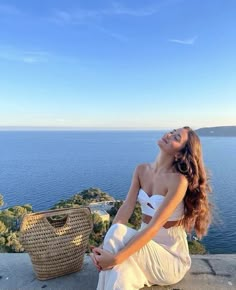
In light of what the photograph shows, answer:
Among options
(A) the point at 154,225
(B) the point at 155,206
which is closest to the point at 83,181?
(B) the point at 155,206

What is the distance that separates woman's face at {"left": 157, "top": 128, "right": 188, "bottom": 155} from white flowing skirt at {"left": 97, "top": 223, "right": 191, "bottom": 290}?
1.75ft

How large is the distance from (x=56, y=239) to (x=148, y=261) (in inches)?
26.3

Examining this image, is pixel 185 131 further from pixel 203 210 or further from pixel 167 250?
A: pixel 167 250

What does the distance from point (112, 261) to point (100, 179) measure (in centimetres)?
4717

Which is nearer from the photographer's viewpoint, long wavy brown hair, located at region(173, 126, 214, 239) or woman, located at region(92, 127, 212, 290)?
woman, located at region(92, 127, 212, 290)

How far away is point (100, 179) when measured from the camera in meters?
48.6

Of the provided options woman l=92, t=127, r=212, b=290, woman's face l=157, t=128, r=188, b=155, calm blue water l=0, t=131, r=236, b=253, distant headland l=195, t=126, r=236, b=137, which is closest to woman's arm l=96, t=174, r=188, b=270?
woman l=92, t=127, r=212, b=290

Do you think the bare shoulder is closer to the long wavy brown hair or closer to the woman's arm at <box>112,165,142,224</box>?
the woman's arm at <box>112,165,142,224</box>

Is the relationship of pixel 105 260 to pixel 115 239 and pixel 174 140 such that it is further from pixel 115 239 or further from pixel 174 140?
pixel 174 140

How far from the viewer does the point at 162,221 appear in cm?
193

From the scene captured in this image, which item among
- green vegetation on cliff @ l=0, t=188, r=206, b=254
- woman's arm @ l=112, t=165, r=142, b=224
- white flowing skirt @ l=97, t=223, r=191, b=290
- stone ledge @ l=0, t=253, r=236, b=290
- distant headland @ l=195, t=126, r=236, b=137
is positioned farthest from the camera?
distant headland @ l=195, t=126, r=236, b=137

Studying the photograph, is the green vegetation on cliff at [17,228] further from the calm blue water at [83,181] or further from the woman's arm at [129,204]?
the calm blue water at [83,181]

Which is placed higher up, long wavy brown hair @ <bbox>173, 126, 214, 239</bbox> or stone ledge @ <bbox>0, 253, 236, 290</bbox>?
long wavy brown hair @ <bbox>173, 126, 214, 239</bbox>

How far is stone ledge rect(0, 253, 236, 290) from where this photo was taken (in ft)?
6.63
